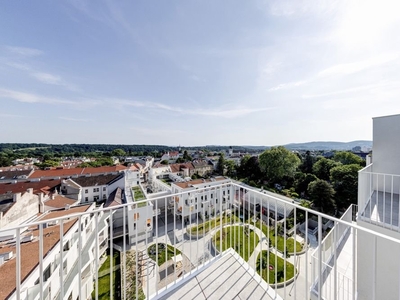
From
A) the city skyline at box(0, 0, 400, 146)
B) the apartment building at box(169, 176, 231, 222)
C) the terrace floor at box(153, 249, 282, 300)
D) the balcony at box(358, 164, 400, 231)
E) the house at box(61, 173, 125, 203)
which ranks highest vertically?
the city skyline at box(0, 0, 400, 146)

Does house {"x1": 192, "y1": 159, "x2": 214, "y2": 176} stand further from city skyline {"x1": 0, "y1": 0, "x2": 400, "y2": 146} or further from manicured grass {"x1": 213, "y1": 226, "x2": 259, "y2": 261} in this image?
manicured grass {"x1": 213, "y1": 226, "x2": 259, "y2": 261}

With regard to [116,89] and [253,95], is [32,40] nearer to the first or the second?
[116,89]

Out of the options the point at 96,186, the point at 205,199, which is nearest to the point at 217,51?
the point at 205,199

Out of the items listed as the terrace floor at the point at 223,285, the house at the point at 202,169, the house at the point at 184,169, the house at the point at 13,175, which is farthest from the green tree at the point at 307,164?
the house at the point at 13,175

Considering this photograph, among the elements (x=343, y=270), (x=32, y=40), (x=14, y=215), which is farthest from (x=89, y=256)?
(x=32, y=40)

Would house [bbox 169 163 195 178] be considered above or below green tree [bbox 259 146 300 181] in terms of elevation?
below

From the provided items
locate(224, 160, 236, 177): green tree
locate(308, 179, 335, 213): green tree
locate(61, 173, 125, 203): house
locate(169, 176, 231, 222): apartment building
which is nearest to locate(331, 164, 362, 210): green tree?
locate(308, 179, 335, 213): green tree
